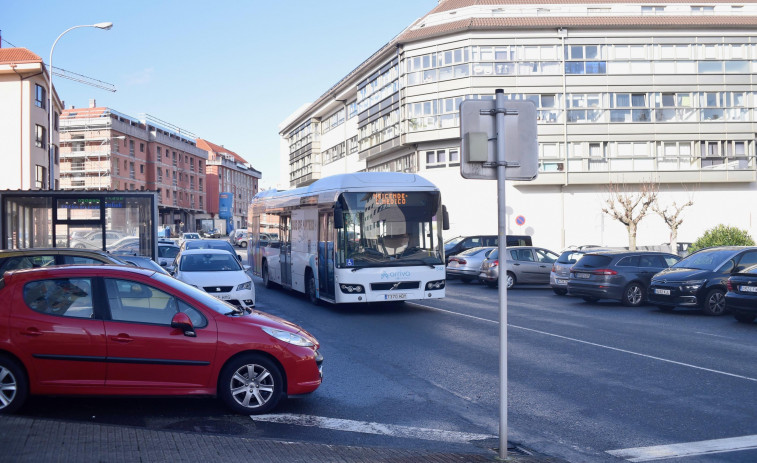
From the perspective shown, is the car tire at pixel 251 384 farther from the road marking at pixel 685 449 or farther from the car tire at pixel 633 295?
the car tire at pixel 633 295

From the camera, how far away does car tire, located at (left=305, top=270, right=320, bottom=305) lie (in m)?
18.5

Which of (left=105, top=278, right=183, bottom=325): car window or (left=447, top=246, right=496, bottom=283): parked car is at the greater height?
(left=105, top=278, right=183, bottom=325): car window

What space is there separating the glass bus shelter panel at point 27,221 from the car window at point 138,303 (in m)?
14.0

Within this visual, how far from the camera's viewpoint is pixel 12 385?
6766mm

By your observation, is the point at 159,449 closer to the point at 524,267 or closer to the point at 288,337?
the point at 288,337

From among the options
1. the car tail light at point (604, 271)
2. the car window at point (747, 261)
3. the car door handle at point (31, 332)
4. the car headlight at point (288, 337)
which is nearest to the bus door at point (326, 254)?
the car tail light at point (604, 271)

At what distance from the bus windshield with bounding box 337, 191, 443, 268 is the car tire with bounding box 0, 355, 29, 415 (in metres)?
9.75

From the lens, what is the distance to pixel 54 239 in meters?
19.8

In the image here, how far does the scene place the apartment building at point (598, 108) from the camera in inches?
1732

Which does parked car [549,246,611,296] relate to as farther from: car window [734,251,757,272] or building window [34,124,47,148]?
building window [34,124,47,148]

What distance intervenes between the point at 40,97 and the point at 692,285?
41.4m

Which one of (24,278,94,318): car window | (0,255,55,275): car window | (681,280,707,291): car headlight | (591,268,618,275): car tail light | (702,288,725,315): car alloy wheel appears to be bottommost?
(702,288,725,315): car alloy wheel

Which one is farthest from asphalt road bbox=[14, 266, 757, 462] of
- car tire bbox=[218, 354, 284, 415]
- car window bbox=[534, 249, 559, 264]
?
car window bbox=[534, 249, 559, 264]

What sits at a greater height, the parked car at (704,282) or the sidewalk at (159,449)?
the parked car at (704,282)
